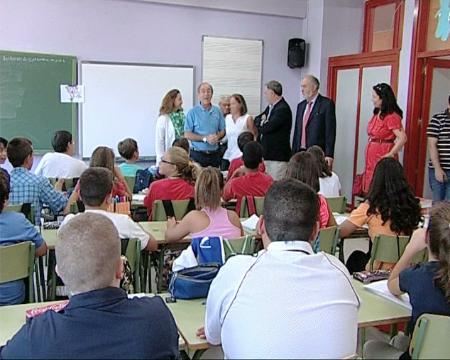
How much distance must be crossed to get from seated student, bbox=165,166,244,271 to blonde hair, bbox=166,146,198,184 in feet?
3.08

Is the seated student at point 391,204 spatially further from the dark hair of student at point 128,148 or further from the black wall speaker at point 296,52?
the black wall speaker at point 296,52

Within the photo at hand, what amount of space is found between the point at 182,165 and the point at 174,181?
5.5 inches

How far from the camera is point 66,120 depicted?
23.0 ft

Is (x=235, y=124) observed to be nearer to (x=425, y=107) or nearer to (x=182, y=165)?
(x=425, y=107)

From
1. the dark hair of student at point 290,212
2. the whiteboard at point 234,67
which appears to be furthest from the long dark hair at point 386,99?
the dark hair of student at point 290,212

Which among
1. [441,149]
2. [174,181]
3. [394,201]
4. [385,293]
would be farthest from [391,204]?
[441,149]

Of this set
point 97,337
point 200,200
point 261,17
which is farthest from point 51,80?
point 97,337

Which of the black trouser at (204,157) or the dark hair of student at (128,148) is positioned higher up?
the dark hair of student at (128,148)

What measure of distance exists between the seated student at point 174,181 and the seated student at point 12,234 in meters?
1.42

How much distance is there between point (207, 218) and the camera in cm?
343

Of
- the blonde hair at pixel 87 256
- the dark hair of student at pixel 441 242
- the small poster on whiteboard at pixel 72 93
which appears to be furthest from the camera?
the small poster on whiteboard at pixel 72 93

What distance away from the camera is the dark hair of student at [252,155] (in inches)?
180

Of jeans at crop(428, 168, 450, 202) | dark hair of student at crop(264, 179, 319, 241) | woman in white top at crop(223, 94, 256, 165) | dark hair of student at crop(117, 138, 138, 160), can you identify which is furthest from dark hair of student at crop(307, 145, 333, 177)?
dark hair of student at crop(264, 179, 319, 241)

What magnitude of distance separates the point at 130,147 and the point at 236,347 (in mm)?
3832
